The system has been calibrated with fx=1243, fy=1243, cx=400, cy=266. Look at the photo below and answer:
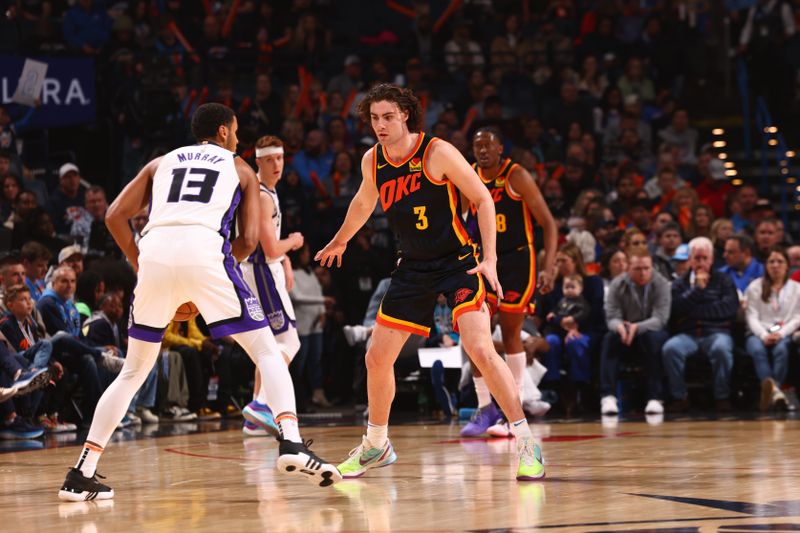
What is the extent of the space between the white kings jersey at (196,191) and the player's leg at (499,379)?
1.35 meters

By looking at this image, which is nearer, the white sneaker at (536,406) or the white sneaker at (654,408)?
the white sneaker at (536,406)

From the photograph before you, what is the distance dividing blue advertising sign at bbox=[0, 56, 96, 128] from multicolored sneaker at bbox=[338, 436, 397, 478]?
29.2 feet

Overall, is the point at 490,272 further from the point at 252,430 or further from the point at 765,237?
the point at 765,237

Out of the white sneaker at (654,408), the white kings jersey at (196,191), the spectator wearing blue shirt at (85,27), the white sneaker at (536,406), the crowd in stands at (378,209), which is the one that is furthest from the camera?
the spectator wearing blue shirt at (85,27)

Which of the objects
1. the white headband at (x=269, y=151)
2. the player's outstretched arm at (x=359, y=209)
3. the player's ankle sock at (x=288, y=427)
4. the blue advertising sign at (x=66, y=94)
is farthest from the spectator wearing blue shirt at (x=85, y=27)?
→ the player's ankle sock at (x=288, y=427)

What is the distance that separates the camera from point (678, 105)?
56.4 ft

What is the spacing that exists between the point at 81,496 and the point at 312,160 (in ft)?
31.0

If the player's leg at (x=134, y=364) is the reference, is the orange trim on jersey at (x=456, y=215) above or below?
above

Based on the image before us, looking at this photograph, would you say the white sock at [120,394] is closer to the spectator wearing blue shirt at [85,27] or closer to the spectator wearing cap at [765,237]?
the spectator wearing cap at [765,237]

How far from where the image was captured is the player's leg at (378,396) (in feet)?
20.7

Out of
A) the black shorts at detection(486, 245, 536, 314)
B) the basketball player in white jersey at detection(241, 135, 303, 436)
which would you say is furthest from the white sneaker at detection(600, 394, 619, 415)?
the basketball player in white jersey at detection(241, 135, 303, 436)

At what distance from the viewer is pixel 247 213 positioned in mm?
5977

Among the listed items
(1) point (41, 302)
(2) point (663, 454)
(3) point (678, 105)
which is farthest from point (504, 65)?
(2) point (663, 454)

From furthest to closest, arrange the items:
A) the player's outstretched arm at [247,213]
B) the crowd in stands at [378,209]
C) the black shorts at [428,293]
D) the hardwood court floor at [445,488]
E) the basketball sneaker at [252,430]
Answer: the crowd in stands at [378,209], the basketball sneaker at [252,430], the black shorts at [428,293], the player's outstretched arm at [247,213], the hardwood court floor at [445,488]
